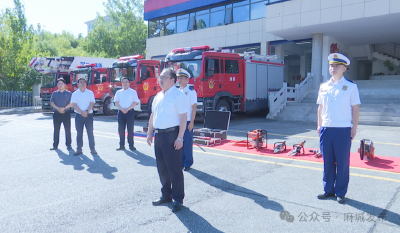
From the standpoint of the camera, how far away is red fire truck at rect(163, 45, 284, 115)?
12.8 meters

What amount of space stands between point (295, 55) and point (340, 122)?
25.7m

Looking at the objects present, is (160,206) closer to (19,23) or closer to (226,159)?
(226,159)

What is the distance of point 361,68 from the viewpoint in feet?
86.5

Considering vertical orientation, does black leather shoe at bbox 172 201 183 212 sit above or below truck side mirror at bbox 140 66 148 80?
below

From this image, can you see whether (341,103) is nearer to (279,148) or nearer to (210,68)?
(279,148)

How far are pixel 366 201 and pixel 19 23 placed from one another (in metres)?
33.7

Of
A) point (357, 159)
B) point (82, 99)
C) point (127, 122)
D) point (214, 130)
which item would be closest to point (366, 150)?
point (357, 159)

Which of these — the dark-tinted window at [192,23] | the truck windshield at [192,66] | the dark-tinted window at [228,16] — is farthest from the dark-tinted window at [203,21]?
the truck windshield at [192,66]

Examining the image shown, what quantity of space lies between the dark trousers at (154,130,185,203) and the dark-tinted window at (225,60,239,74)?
9.81 m

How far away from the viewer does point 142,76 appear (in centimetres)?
1529

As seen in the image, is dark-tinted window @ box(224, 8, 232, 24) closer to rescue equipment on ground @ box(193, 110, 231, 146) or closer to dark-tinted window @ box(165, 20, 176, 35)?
dark-tinted window @ box(165, 20, 176, 35)

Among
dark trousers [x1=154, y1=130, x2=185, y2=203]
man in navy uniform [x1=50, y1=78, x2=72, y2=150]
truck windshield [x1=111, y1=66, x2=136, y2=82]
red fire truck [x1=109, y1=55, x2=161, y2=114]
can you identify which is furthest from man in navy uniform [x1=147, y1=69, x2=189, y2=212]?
truck windshield [x1=111, y1=66, x2=136, y2=82]

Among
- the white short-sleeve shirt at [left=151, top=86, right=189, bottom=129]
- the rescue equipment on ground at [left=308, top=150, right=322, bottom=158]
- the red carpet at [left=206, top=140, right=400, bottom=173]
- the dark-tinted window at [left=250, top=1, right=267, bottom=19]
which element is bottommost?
the red carpet at [left=206, top=140, right=400, bottom=173]

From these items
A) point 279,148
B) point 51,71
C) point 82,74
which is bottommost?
point 279,148
